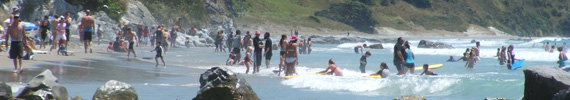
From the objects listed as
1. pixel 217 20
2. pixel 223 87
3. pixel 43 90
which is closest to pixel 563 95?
pixel 223 87

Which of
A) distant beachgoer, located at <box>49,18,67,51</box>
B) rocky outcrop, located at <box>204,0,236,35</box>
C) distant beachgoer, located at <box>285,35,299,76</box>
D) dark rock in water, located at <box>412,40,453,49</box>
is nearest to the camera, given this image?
distant beachgoer, located at <box>285,35,299,76</box>

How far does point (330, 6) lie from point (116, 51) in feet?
261

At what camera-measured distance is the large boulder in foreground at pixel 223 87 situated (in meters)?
6.40

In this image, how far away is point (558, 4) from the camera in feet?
485

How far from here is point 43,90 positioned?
789 cm

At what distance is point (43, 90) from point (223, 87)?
2.65m

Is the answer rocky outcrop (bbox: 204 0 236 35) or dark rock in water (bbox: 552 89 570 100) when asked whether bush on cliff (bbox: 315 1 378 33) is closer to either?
rocky outcrop (bbox: 204 0 236 35)

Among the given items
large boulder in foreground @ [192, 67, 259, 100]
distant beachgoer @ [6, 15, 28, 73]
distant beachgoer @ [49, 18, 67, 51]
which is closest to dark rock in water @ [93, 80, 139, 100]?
large boulder in foreground @ [192, 67, 259, 100]

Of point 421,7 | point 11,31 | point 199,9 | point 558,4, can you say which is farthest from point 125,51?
point 558,4

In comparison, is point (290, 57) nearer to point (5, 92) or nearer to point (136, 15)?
point (5, 92)

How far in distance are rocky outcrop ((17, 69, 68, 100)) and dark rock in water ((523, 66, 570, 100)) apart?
200 inches

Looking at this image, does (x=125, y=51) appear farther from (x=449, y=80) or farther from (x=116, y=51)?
(x=449, y=80)

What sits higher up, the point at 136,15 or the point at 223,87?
the point at 136,15

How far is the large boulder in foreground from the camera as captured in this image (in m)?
6.40
